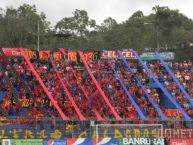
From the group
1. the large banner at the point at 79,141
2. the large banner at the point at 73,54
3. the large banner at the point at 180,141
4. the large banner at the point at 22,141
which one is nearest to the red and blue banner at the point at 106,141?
the large banner at the point at 79,141

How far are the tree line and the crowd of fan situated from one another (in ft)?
45.6

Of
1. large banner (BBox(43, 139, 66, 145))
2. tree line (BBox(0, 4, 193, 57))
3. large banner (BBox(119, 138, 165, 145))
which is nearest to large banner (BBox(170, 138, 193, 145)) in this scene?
large banner (BBox(119, 138, 165, 145))

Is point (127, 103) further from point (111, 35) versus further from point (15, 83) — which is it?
point (111, 35)

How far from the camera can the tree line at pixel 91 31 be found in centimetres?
6656

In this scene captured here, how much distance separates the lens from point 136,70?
4344 centimetres

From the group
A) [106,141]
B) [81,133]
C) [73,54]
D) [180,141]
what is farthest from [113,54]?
[106,141]

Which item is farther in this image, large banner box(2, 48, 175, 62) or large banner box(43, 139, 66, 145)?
large banner box(2, 48, 175, 62)

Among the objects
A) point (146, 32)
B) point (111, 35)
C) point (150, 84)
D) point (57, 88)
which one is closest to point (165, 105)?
point (150, 84)

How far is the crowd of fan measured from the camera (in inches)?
1458

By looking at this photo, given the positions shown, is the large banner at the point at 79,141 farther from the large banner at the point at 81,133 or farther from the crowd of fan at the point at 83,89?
the crowd of fan at the point at 83,89

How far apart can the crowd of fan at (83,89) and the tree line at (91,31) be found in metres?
13.9

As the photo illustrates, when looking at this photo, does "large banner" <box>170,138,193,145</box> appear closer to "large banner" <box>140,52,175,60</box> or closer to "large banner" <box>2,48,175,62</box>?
"large banner" <box>2,48,175,62</box>

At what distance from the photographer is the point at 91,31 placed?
88562 mm

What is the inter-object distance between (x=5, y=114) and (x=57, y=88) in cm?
504
